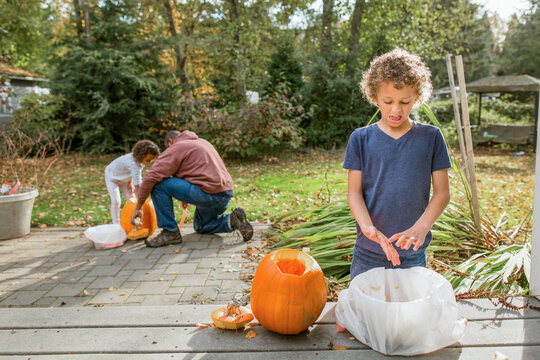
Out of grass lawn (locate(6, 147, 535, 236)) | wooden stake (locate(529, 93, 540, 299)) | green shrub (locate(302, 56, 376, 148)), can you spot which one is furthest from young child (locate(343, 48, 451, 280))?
green shrub (locate(302, 56, 376, 148))

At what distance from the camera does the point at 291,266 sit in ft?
7.83

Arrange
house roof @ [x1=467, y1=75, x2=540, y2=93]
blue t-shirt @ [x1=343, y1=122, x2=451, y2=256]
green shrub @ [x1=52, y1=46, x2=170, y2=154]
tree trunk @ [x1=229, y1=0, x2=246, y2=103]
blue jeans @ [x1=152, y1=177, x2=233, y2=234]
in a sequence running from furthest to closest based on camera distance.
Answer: house roof @ [x1=467, y1=75, x2=540, y2=93], tree trunk @ [x1=229, y1=0, x2=246, y2=103], green shrub @ [x1=52, y1=46, x2=170, y2=154], blue jeans @ [x1=152, y1=177, x2=233, y2=234], blue t-shirt @ [x1=343, y1=122, x2=451, y2=256]

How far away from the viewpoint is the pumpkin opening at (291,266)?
2.37 meters

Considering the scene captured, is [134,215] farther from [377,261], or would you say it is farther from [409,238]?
[409,238]

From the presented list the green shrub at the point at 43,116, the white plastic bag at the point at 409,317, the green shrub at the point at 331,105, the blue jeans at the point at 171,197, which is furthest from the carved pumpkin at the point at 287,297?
the green shrub at the point at 331,105

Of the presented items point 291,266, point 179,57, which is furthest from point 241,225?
point 179,57

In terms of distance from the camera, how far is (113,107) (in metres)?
11.6

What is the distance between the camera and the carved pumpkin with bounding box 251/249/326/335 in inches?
84.0

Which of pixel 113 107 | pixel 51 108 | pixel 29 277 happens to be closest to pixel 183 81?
pixel 113 107

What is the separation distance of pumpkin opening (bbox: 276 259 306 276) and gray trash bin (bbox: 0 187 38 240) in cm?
356

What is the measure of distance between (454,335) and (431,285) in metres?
0.25

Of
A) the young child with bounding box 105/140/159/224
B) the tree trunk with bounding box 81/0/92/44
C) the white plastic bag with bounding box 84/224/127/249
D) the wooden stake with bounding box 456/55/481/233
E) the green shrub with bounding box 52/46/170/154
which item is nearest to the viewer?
the wooden stake with bounding box 456/55/481/233

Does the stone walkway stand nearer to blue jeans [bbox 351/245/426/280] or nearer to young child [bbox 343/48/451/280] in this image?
blue jeans [bbox 351/245/426/280]

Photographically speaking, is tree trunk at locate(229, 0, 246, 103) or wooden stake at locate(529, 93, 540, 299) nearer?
wooden stake at locate(529, 93, 540, 299)
